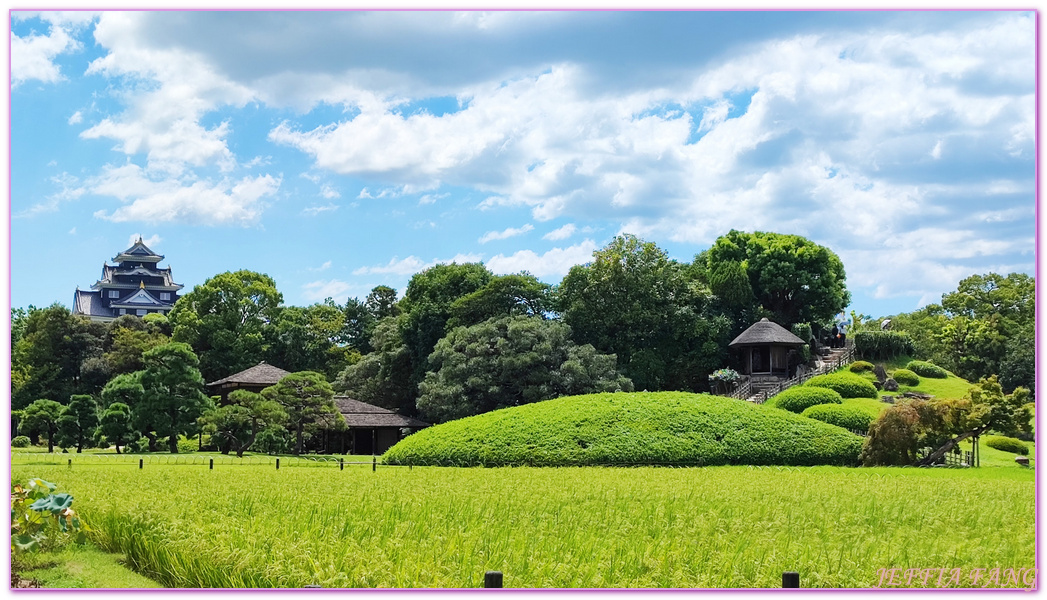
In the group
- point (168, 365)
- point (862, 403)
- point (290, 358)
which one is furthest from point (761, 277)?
point (168, 365)

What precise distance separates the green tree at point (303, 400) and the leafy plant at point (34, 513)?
851 inches

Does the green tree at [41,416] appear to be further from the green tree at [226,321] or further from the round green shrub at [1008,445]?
the round green shrub at [1008,445]

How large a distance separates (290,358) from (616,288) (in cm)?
1704

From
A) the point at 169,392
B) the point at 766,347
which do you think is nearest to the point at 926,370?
the point at 766,347

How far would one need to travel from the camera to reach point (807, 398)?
2967 centimetres

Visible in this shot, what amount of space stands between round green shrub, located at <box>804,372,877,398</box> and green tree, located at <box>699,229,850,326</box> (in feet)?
31.8

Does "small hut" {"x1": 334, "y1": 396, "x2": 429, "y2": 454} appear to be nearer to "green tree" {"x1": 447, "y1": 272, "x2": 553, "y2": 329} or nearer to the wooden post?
"green tree" {"x1": 447, "y1": 272, "x2": 553, "y2": 329}

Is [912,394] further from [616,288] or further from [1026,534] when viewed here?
[1026,534]

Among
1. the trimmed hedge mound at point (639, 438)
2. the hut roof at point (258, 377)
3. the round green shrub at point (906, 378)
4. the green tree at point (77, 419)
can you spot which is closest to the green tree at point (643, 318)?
the round green shrub at point (906, 378)

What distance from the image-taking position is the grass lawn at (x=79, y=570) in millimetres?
9195

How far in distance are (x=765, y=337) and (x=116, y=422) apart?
23.2 metres

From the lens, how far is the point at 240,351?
44375 mm

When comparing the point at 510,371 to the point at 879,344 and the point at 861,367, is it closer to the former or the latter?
the point at 861,367

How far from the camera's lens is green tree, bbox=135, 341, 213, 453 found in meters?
31.2
